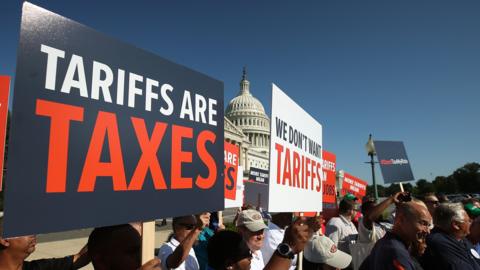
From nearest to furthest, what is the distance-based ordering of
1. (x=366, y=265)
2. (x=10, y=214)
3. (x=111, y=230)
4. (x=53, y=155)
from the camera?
(x=10, y=214) → (x=53, y=155) → (x=111, y=230) → (x=366, y=265)

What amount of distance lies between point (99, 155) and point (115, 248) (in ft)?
1.39

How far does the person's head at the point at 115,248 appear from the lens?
4.79ft

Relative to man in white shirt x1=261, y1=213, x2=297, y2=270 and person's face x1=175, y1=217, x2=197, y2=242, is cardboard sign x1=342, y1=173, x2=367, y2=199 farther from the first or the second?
person's face x1=175, y1=217, x2=197, y2=242

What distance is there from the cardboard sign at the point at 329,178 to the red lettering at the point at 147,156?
136 inches

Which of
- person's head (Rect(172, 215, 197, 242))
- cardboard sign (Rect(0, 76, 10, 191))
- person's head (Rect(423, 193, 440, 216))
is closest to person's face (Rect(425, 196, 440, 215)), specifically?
person's head (Rect(423, 193, 440, 216))

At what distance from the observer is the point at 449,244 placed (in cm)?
283

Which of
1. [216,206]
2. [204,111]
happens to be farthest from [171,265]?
[204,111]

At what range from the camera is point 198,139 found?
2029 millimetres

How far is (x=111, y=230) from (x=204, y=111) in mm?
899

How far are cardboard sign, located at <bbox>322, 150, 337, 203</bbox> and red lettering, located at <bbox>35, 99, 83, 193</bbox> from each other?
3944 mm

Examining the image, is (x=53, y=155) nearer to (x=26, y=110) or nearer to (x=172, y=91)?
(x=26, y=110)

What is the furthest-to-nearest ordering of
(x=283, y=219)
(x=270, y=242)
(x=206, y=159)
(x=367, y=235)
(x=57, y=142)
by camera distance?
(x=367, y=235)
(x=283, y=219)
(x=270, y=242)
(x=206, y=159)
(x=57, y=142)

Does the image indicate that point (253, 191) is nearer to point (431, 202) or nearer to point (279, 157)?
point (431, 202)

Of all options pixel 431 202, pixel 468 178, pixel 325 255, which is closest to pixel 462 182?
pixel 468 178
